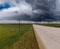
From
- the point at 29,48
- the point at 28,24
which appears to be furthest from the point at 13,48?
the point at 28,24

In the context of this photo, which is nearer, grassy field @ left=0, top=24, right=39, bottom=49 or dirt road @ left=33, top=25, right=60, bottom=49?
dirt road @ left=33, top=25, right=60, bottom=49

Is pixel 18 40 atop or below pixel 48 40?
below

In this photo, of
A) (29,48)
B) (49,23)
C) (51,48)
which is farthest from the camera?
(49,23)

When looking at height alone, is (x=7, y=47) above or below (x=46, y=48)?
below

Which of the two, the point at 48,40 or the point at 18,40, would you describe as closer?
the point at 48,40

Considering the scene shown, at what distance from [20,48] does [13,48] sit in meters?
0.47

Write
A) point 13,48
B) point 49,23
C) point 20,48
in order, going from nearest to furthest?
point 20,48 < point 13,48 < point 49,23

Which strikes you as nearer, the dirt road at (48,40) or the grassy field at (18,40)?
the dirt road at (48,40)

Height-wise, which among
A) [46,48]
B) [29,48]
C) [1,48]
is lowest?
[1,48]

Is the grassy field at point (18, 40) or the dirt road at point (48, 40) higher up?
the dirt road at point (48, 40)

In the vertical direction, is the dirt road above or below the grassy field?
above

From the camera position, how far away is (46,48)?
3.22 ft

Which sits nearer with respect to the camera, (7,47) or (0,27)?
(7,47)

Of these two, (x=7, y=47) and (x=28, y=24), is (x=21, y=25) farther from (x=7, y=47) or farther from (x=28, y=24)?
(x=7, y=47)
